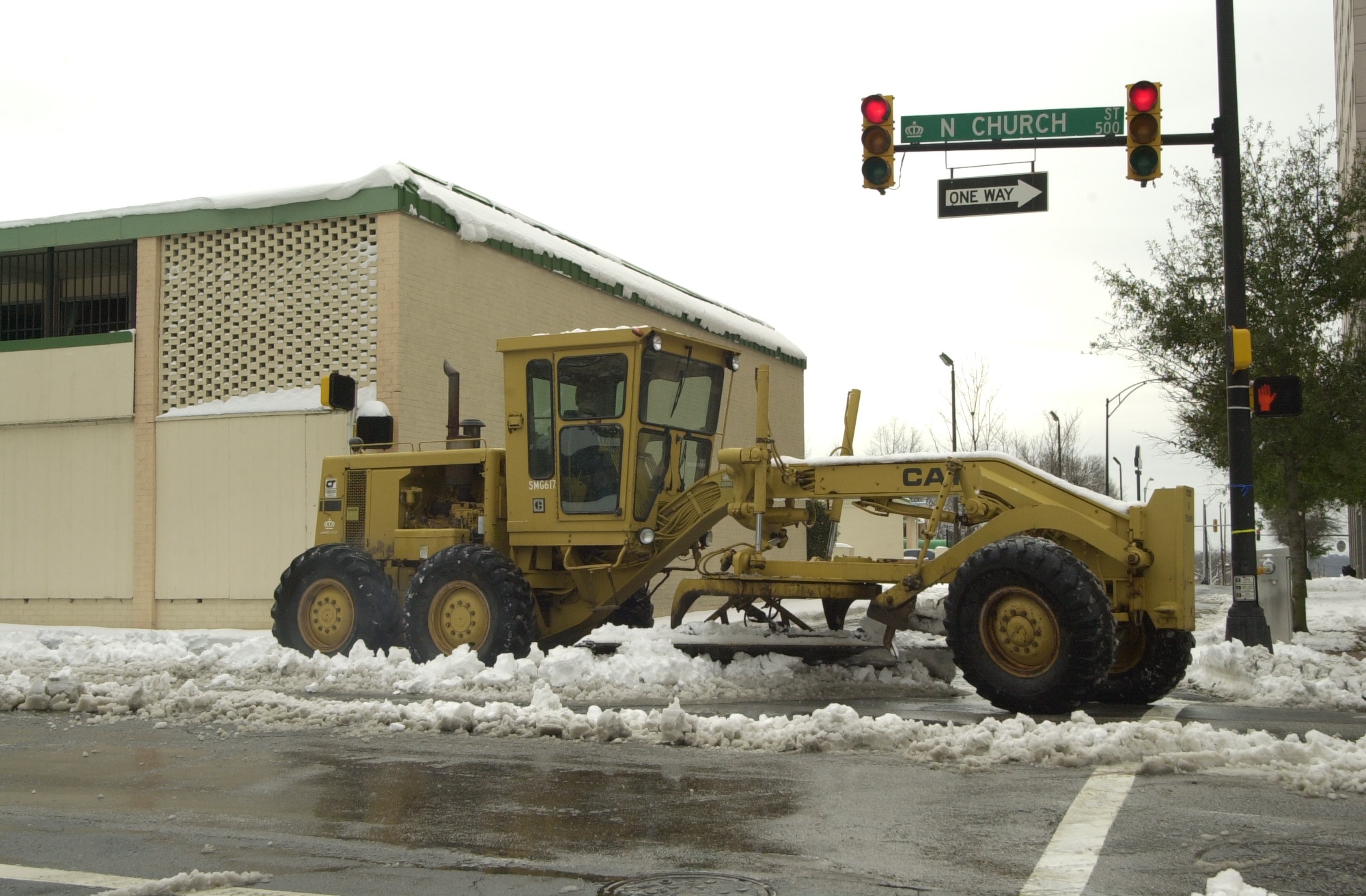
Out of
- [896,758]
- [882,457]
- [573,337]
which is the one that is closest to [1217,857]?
[896,758]

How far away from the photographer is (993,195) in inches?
519

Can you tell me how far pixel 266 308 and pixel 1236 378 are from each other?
12.5m

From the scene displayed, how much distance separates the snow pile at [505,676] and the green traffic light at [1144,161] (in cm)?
547

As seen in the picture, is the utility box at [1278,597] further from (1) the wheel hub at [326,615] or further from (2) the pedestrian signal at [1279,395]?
(1) the wheel hub at [326,615]

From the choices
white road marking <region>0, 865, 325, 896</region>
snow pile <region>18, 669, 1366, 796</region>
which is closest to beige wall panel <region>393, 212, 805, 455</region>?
snow pile <region>18, 669, 1366, 796</region>

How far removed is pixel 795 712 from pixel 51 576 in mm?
14307

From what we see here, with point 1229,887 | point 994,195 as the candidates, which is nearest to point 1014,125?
point 994,195

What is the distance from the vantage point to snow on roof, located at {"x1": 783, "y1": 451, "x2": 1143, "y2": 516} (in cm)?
950

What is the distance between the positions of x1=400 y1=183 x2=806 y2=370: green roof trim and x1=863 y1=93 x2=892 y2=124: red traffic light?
708 centimetres

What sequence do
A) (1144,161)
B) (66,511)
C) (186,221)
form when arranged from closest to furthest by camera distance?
(1144,161) → (186,221) → (66,511)

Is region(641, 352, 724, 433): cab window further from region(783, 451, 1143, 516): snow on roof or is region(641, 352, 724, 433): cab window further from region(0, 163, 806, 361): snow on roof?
region(0, 163, 806, 361): snow on roof

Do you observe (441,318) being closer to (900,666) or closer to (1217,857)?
(900,666)

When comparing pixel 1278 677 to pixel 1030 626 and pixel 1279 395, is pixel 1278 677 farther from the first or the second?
pixel 1279 395

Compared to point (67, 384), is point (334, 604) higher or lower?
lower
